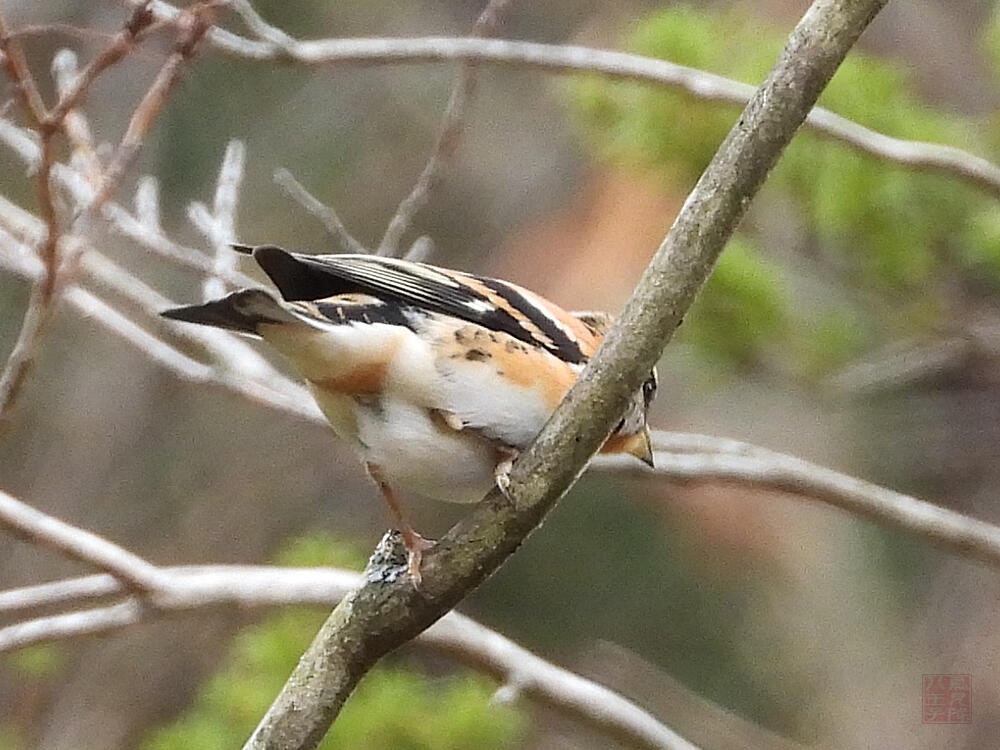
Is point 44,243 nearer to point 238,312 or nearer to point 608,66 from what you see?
point 238,312

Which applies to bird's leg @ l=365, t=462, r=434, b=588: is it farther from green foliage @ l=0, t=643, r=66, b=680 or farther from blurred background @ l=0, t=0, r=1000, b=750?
blurred background @ l=0, t=0, r=1000, b=750

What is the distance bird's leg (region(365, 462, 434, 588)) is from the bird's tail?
9.3 inches

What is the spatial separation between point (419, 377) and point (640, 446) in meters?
0.41

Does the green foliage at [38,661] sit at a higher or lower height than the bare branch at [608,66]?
lower

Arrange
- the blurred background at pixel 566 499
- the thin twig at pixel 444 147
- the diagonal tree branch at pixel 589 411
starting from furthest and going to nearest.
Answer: the blurred background at pixel 566 499, the thin twig at pixel 444 147, the diagonal tree branch at pixel 589 411

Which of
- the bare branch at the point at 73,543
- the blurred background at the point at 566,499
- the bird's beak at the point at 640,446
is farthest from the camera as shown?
the blurred background at the point at 566,499

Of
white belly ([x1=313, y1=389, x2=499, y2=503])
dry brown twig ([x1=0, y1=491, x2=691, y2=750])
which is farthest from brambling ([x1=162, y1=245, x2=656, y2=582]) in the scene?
dry brown twig ([x1=0, y1=491, x2=691, y2=750])

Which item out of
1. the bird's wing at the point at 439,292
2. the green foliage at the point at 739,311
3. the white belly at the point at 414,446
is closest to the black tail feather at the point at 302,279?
the bird's wing at the point at 439,292

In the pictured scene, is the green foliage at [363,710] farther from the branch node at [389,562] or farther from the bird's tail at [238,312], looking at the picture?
the bird's tail at [238,312]

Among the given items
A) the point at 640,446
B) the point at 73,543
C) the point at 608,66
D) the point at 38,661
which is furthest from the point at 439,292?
the point at 38,661

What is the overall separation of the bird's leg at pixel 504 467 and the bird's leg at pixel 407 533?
0.33 ft

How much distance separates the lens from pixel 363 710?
2525mm

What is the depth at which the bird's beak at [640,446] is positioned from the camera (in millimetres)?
1605

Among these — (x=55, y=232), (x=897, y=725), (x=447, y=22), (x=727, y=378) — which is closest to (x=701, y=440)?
(x=727, y=378)
